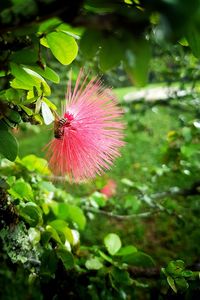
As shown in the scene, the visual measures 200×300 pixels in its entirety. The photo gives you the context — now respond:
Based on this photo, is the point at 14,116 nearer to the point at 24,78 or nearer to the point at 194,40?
the point at 24,78

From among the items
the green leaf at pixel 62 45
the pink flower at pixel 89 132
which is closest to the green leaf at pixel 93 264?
the pink flower at pixel 89 132

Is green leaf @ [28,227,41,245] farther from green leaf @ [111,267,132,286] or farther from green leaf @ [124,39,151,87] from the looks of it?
green leaf @ [124,39,151,87]

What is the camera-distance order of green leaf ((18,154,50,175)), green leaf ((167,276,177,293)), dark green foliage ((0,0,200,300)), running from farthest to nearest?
green leaf ((18,154,50,175)) < green leaf ((167,276,177,293)) < dark green foliage ((0,0,200,300))

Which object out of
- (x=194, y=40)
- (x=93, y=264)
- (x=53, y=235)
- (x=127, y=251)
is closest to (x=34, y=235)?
(x=53, y=235)

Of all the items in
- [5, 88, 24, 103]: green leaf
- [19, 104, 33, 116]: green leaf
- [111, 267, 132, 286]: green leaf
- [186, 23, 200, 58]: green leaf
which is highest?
[186, 23, 200, 58]: green leaf

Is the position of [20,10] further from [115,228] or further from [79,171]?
[115,228]

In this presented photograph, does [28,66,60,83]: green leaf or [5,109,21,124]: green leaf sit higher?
[28,66,60,83]: green leaf

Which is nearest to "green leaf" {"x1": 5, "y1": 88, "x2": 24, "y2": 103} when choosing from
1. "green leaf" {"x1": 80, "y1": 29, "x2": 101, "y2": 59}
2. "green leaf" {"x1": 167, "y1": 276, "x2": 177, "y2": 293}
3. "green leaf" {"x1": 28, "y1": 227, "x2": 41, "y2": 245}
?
"green leaf" {"x1": 80, "y1": 29, "x2": 101, "y2": 59}

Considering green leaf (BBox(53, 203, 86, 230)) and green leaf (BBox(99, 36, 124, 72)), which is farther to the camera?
green leaf (BBox(53, 203, 86, 230))

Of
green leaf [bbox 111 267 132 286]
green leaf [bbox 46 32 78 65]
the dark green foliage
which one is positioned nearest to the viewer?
the dark green foliage
